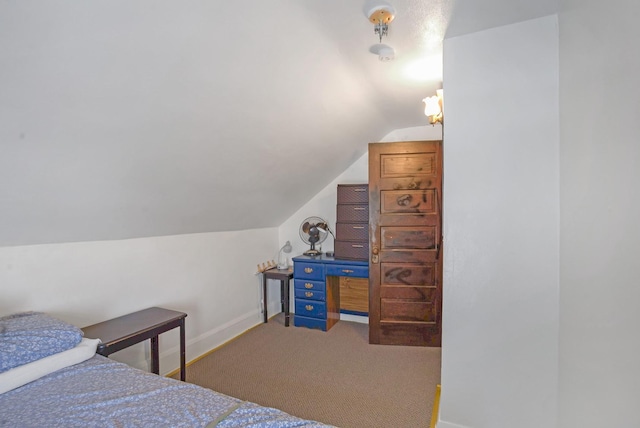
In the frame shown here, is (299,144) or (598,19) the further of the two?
(299,144)

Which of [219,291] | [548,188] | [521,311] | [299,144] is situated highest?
[299,144]

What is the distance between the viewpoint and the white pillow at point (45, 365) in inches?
48.1

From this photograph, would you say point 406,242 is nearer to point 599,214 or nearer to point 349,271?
point 349,271

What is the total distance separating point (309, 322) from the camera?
358cm

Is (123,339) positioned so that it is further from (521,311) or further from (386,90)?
(386,90)

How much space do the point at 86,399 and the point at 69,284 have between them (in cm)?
113

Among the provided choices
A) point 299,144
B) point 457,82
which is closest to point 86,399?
point 299,144

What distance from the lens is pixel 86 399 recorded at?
1.18 m

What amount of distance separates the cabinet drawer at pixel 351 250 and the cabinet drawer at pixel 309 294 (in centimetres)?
47

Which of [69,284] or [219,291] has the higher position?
[69,284]

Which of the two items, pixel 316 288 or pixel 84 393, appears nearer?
pixel 84 393

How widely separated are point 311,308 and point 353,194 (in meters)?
1.41

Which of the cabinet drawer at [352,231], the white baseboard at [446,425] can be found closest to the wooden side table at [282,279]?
the cabinet drawer at [352,231]

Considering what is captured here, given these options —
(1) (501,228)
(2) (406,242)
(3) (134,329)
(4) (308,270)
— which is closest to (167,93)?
(3) (134,329)
